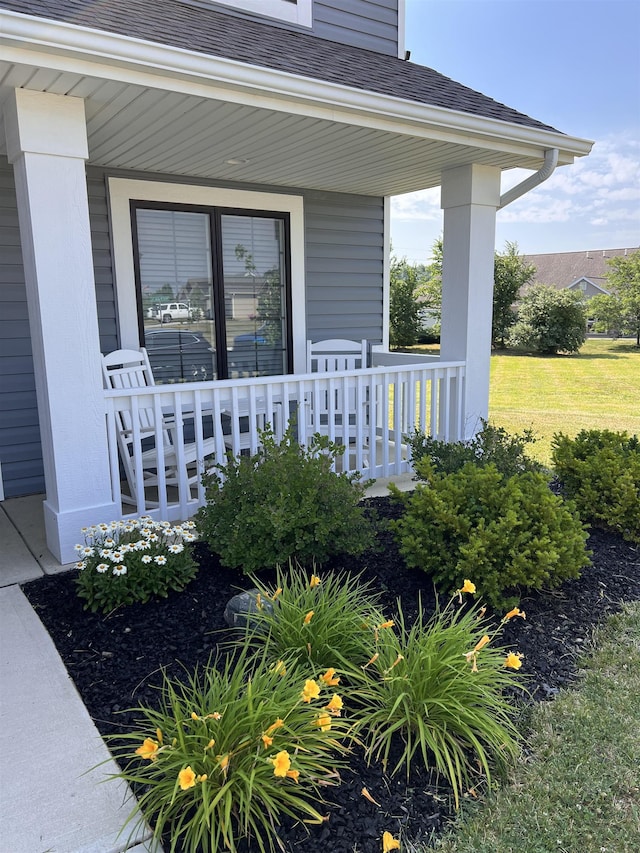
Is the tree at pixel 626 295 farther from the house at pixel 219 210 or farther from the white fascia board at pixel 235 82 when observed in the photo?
the white fascia board at pixel 235 82

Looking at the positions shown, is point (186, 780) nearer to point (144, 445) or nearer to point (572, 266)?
point (144, 445)

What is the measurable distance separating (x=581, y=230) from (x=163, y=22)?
4453 centimetres

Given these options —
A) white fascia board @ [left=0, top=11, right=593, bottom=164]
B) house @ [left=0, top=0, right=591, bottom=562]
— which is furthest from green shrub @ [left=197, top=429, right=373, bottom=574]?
white fascia board @ [left=0, top=11, right=593, bottom=164]

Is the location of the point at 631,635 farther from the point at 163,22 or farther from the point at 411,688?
the point at 163,22

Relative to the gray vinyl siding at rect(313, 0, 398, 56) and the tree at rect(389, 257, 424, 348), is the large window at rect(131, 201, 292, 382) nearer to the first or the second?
the gray vinyl siding at rect(313, 0, 398, 56)

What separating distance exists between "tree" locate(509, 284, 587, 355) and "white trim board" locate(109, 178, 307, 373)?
47.1 feet

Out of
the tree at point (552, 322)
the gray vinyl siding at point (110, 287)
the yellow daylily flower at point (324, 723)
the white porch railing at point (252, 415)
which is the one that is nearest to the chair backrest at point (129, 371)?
the white porch railing at point (252, 415)

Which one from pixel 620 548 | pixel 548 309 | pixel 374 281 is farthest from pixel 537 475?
pixel 548 309

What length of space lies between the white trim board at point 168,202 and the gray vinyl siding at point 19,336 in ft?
0.27

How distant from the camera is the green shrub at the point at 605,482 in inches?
139

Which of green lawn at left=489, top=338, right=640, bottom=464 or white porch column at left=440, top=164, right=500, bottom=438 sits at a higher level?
white porch column at left=440, top=164, right=500, bottom=438

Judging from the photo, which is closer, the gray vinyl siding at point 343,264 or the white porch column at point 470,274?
the white porch column at point 470,274

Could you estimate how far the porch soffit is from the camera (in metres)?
2.86

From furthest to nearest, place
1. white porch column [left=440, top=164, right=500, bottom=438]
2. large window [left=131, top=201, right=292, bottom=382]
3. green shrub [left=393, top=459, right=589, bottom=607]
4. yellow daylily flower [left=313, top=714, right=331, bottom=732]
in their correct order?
1. large window [left=131, top=201, right=292, bottom=382]
2. white porch column [left=440, top=164, right=500, bottom=438]
3. green shrub [left=393, top=459, right=589, bottom=607]
4. yellow daylily flower [left=313, top=714, right=331, bottom=732]
